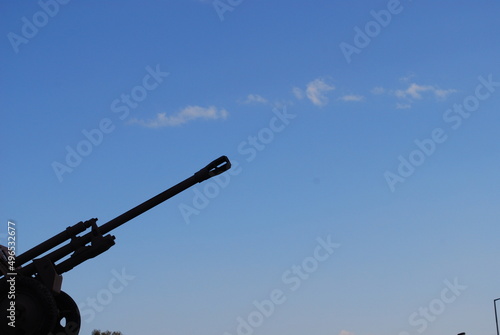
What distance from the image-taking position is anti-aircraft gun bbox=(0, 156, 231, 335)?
18.4 meters

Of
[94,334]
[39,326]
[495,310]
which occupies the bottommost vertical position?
[495,310]

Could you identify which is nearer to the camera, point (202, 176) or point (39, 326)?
point (39, 326)

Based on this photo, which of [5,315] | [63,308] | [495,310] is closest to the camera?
[5,315]

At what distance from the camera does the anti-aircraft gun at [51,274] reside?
60.4ft

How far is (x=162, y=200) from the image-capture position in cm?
2070

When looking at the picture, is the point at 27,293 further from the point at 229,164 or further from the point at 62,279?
the point at 229,164

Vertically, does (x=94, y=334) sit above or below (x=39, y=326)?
above

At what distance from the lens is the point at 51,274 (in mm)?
19141

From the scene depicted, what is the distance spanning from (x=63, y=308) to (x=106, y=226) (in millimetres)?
2382

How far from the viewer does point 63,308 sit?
19.5 metres

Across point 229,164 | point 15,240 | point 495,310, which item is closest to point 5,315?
point 15,240

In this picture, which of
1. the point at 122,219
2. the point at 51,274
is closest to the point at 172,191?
the point at 122,219

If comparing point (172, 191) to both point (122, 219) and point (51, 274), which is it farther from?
point (51, 274)

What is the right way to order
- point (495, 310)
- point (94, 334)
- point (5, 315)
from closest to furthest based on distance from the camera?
point (5, 315)
point (495, 310)
point (94, 334)
